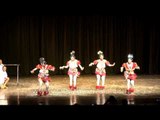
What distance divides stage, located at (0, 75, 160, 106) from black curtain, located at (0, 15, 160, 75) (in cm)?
160

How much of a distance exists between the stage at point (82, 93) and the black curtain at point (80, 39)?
1.60m

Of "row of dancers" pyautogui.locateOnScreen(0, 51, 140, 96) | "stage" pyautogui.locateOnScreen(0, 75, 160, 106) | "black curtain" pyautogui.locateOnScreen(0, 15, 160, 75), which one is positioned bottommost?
"stage" pyautogui.locateOnScreen(0, 75, 160, 106)

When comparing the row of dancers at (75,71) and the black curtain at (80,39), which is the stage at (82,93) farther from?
the black curtain at (80,39)

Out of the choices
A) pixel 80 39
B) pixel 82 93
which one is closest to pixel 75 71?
pixel 82 93

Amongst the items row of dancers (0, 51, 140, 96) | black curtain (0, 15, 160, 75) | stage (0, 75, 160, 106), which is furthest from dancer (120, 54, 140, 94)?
black curtain (0, 15, 160, 75)

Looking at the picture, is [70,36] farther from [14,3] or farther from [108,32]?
[14,3]

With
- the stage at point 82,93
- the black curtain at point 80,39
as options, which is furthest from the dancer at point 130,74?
the black curtain at point 80,39

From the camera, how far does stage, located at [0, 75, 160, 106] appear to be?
10117 millimetres

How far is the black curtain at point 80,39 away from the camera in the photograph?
651 inches

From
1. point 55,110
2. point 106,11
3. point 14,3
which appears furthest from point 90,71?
point 55,110

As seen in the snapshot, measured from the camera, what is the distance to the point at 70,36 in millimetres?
16875

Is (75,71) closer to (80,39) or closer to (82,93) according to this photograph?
(82,93)

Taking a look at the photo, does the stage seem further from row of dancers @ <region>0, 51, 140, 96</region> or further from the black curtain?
the black curtain

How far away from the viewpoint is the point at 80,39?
16.9 meters
